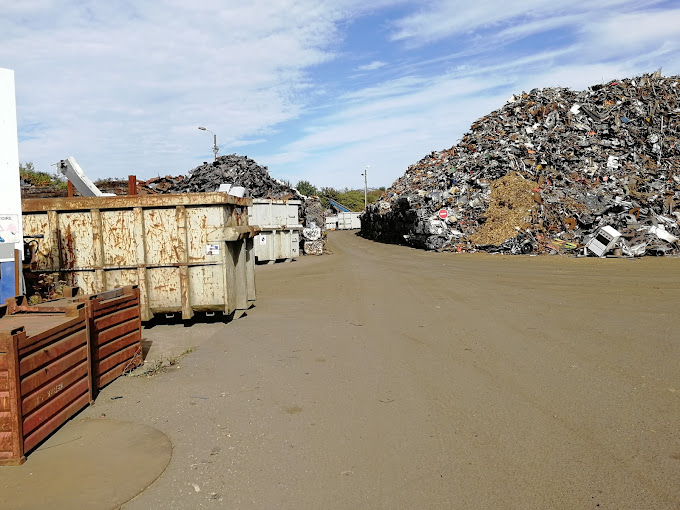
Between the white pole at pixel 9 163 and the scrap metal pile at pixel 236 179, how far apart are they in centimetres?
1317

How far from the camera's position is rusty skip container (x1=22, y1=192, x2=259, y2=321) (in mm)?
7246

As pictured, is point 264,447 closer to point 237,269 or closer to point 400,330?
point 400,330

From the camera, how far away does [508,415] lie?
405 cm

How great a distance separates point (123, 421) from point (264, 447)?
144 cm

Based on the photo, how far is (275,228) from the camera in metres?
17.6

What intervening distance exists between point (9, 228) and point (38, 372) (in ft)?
11.5

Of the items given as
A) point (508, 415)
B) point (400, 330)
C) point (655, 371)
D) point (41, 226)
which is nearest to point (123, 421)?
point (508, 415)

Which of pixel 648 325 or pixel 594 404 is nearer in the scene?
pixel 594 404

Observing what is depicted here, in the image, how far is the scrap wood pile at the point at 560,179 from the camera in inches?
687

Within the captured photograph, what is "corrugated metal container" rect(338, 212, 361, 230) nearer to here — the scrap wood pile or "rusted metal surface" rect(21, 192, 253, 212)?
the scrap wood pile

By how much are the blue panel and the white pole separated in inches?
12.4

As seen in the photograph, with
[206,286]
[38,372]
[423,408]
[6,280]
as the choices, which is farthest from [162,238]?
[423,408]

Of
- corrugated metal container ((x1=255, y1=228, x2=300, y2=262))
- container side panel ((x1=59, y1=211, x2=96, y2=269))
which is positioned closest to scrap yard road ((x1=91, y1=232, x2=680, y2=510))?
container side panel ((x1=59, y1=211, x2=96, y2=269))

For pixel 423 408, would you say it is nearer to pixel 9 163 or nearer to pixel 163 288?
pixel 163 288
